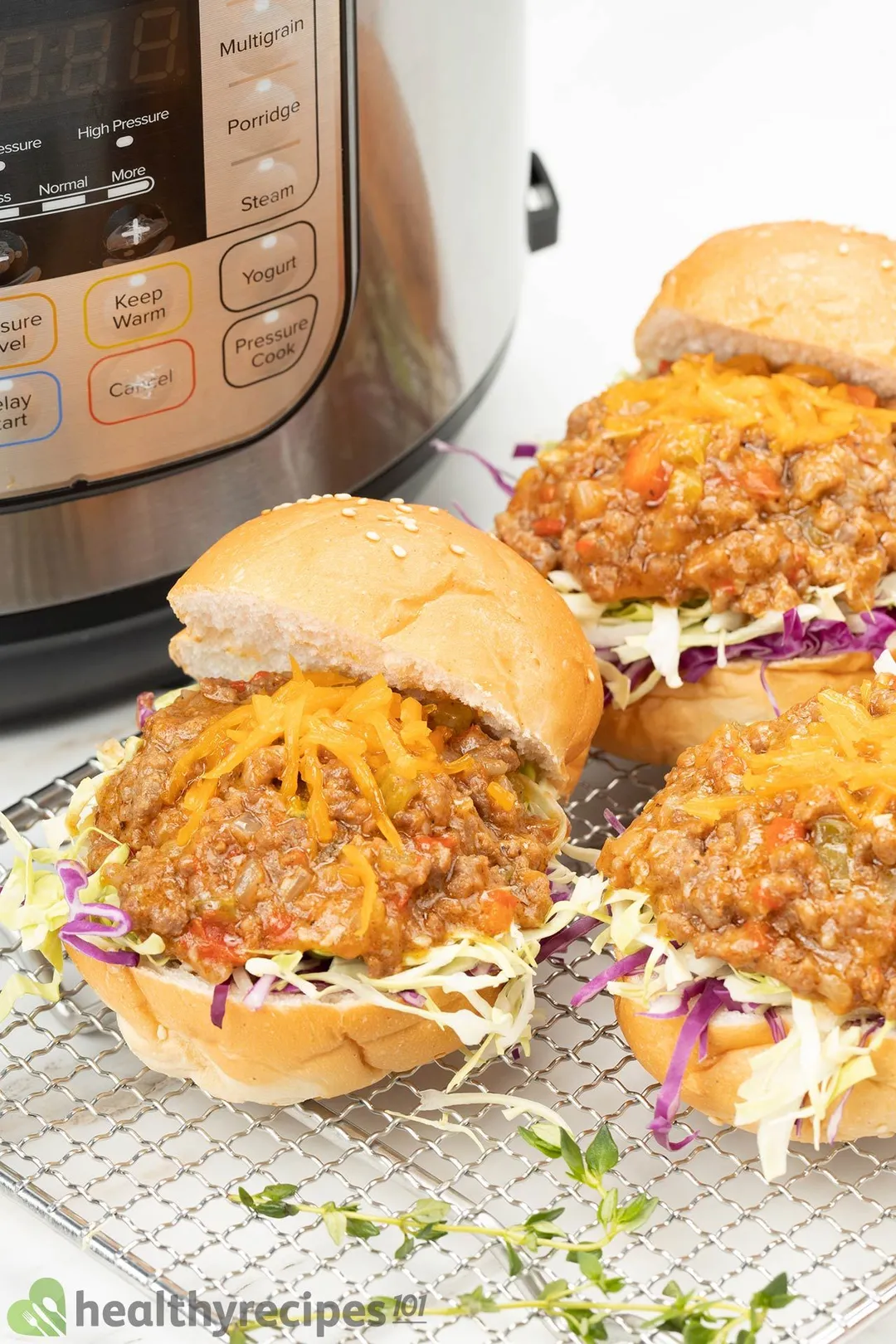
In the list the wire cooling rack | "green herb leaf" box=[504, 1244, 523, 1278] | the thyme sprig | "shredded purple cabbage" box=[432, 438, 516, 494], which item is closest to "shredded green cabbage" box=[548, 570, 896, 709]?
"shredded purple cabbage" box=[432, 438, 516, 494]

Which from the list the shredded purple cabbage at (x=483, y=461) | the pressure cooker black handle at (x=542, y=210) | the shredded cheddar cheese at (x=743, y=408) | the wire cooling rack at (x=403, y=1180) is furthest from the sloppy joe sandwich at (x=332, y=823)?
the pressure cooker black handle at (x=542, y=210)

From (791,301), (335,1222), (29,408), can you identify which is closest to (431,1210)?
(335,1222)

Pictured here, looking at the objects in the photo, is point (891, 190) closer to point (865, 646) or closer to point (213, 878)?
point (865, 646)

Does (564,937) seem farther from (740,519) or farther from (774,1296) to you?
(740,519)

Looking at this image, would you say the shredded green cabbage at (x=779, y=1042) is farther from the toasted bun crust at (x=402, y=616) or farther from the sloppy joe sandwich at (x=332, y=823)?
the toasted bun crust at (x=402, y=616)

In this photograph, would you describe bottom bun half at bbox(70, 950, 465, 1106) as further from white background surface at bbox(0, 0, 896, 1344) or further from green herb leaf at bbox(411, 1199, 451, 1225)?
white background surface at bbox(0, 0, 896, 1344)
